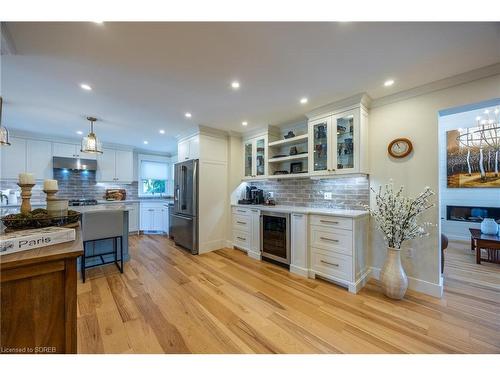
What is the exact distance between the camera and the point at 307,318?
185 centimetres

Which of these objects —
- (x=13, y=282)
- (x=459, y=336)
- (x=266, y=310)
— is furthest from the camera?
(x=266, y=310)

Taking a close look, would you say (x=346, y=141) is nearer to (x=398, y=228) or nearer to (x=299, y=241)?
(x=398, y=228)

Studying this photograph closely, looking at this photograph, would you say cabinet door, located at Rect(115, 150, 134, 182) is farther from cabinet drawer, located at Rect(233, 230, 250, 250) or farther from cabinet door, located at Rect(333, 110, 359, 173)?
cabinet door, located at Rect(333, 110, 359, 173)

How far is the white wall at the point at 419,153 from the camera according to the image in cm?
214

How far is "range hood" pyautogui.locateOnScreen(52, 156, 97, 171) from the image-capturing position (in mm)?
4371

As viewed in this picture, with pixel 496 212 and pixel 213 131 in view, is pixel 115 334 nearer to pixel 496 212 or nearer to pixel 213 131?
pixel 213 131

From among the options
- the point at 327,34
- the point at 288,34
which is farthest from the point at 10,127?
the point at 327,34

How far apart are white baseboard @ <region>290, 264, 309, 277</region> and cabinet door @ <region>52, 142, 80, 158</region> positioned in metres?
5.30

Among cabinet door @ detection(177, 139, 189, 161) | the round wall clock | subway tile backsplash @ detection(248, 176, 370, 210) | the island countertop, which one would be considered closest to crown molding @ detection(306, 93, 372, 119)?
the round wall clock

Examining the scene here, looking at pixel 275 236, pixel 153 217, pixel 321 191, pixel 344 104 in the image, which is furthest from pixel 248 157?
pixel 153 217

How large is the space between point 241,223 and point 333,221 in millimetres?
1791

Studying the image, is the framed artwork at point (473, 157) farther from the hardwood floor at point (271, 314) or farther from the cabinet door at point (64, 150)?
the cabinet door at point (64, 150)

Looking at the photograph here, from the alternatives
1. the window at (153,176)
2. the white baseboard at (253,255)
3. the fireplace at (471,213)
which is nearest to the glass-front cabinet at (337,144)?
the white baseboard at (253,255)
